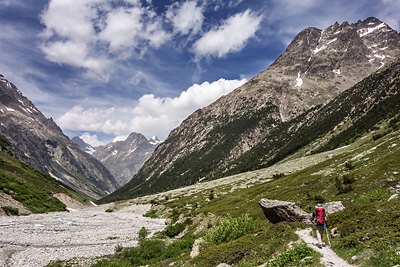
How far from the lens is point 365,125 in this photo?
150625 millimetres

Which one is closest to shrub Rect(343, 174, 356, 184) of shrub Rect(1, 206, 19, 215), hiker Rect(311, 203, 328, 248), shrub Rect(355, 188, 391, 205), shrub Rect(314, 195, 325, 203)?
shrub Rect(314, 195, 325, 203)

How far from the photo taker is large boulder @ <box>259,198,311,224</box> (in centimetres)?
2189

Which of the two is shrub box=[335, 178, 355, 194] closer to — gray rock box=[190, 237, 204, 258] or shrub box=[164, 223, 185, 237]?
gray rock box=[190, 237, 204, 258]

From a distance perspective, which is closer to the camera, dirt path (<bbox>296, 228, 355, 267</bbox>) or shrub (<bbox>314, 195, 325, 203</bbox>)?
dirt path (<bbox>296, 228, 355, 267</bbox>)

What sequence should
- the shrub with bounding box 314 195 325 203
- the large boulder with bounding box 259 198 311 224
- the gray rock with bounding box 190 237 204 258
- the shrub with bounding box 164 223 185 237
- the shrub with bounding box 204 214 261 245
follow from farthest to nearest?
the shrub with bounding box 164 223 185 237 → the shrub with bounding box 314 195 325 203 → the shrub with bounding box 204 214 261 245 → the large boulder with bounding box 259 198 311 224 → the gray rock with bounding box 190 237 204 258

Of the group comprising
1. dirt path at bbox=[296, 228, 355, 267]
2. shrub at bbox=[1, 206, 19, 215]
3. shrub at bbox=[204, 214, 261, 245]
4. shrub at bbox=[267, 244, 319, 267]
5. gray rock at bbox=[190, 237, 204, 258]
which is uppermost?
shrub at bbox=[1, 206, 19, 215]

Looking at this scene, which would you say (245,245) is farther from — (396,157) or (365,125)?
(365,125)

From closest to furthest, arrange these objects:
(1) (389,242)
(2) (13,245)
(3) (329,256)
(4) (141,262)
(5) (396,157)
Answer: (1) (389,242) → (3) (329,256) → (4) (141,262) → (2) (13,245) → (5) (396,157)

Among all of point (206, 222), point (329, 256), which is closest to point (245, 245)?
point (329, 256)

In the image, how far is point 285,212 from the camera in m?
22.5

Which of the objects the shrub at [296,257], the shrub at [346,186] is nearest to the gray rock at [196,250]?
the shrub at [296,257]

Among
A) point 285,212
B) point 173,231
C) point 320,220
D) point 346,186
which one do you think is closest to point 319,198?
point 346,186

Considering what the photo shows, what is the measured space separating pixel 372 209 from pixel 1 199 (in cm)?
7673

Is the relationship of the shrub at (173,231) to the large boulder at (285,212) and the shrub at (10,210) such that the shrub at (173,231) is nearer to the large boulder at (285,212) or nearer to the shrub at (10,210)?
the large boulder at (285,212)
